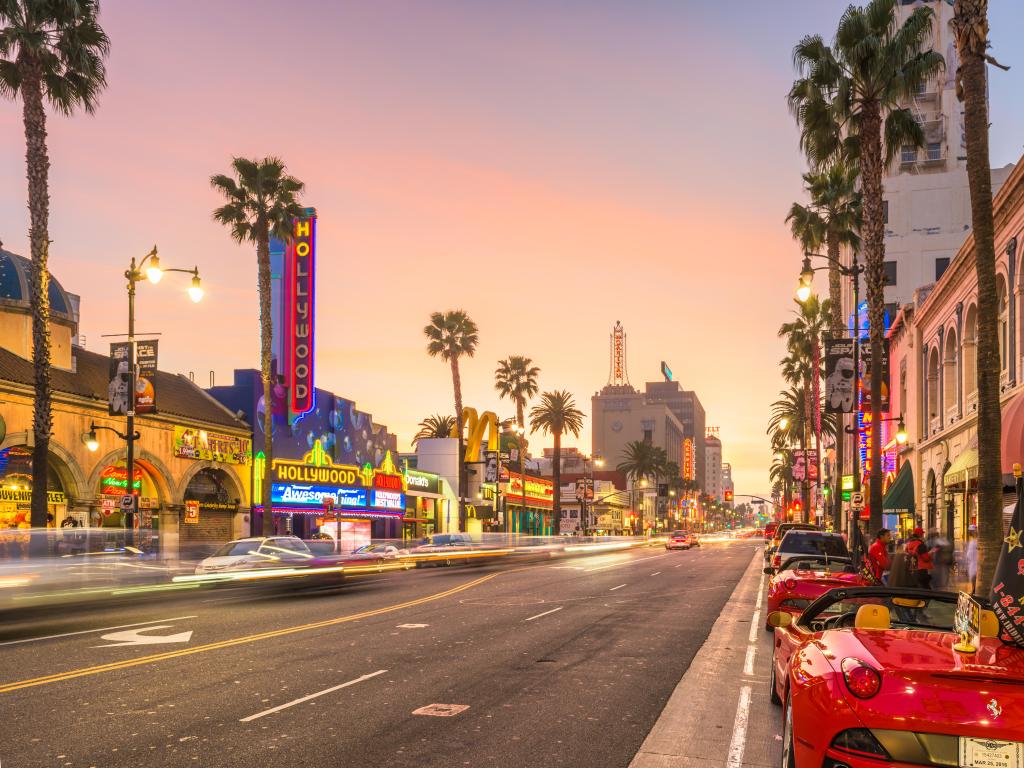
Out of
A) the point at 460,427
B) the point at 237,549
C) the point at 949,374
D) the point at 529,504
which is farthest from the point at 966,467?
the point at 529,504

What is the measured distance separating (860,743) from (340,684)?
6888mm

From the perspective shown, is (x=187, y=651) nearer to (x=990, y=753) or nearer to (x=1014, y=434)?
(x=990, y=753)

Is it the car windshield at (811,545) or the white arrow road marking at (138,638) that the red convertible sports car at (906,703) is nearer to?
the white arrow road marking at (138,638)

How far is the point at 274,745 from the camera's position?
776 centimetres

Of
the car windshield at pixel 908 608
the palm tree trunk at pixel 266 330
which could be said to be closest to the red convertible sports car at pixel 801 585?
the car windshield at pixel 908 608

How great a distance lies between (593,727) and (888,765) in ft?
14.1

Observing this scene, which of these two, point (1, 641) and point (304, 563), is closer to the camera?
point (1, 641)

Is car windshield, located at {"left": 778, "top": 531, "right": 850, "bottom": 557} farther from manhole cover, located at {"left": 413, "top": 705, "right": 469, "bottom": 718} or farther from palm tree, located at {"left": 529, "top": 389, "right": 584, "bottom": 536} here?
palm tree, located at {"left": 529, "top": 389, "right": 584, "bottom": 536}

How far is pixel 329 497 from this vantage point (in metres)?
53.1

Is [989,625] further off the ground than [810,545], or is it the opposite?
[989,625]

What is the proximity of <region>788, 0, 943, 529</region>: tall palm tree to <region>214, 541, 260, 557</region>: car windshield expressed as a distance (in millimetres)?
16949

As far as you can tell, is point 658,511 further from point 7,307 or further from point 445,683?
point 445,683

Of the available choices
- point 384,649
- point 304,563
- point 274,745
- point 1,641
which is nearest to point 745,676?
point 384,649

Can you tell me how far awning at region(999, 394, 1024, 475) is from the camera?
20531mm
